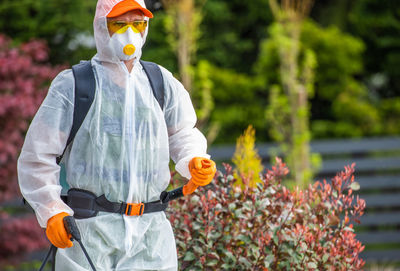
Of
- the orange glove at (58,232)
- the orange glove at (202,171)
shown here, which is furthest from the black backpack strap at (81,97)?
the orange glove at (202,171)

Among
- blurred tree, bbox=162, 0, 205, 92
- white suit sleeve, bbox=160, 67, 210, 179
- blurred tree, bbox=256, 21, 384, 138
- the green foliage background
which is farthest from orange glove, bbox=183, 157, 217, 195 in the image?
blurred tree, bbox=256, 21, 384, 138

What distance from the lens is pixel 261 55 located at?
9.41 meters

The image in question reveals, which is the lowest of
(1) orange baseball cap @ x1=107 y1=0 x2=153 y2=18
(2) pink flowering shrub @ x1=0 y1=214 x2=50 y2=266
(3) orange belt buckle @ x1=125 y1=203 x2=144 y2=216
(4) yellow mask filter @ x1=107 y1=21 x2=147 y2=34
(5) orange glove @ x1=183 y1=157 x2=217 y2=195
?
(2) pink flowering shrub @ x1=0 y1=214 x2=50 y2=266

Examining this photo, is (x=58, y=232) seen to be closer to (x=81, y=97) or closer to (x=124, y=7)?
(x=81, y=97)

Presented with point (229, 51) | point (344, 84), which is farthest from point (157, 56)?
point (344, 84)

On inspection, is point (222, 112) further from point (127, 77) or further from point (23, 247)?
point (127, 77)

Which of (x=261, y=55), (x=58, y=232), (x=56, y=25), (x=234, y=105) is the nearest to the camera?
(x=58, y=232)

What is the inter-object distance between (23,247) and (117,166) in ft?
13.6

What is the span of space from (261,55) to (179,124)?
6.90m

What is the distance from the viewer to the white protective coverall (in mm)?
2379

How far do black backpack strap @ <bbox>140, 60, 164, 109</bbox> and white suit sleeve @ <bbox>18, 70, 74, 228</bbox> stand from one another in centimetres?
30

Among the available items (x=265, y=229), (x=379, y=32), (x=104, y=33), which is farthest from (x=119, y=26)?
(x=379, y=32)

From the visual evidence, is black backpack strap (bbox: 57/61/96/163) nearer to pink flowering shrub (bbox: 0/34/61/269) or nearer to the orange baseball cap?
the orange baseball cap

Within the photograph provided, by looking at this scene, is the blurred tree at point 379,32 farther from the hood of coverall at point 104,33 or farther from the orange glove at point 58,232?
the orange glove at point 58,232
